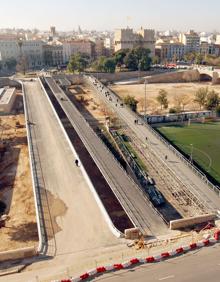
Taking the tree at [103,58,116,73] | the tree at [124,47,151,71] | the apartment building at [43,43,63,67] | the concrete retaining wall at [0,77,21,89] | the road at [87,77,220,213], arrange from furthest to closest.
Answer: the apartment building at [43,43,63,67], the tree at [124,47,151,71], the tree at [103,58,116,73], the concrete retaining wall at [0,77,21,89], the road at [87,77,220,213]

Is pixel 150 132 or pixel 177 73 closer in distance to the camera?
pixel 150 132

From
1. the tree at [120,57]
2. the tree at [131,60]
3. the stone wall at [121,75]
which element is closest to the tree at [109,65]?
the stone wall at [121,75]

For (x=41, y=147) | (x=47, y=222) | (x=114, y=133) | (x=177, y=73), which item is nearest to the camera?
(x=47, y=222)

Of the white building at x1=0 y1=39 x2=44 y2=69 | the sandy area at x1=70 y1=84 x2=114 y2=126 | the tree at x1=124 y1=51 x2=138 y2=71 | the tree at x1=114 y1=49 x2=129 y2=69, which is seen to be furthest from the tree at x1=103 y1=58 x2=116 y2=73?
the white building at x1=0 y1=39 x2=44 y2=69

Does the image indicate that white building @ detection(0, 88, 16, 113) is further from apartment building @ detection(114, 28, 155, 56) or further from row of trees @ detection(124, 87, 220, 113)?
apartment building @ detection(114, 28, 155, 56)

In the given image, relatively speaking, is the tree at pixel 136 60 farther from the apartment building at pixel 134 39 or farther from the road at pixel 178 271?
the road at pixel 178 271

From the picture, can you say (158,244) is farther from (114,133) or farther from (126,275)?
(114,133)

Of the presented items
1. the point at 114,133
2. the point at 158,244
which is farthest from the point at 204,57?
the point at 158,244
